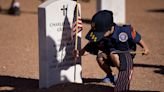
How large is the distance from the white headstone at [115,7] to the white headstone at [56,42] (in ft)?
21.5

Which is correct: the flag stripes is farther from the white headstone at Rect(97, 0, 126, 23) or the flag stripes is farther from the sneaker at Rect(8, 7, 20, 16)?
the sneaker at Rect(8, 7, 20, 16)

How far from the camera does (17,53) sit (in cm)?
1088

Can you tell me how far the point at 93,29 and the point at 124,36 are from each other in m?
0.45

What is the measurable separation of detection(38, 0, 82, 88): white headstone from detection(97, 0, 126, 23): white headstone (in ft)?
21.5

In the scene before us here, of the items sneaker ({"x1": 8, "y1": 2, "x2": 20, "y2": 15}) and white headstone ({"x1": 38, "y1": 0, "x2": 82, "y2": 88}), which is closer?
white headstone ({"x1": 38, "y1": 0, "x2": 82, "y2": 88})

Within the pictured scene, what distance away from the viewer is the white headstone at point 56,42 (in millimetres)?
7152

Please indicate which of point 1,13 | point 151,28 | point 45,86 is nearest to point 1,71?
Answer: point 45,86

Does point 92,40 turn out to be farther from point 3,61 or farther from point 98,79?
point 3,61

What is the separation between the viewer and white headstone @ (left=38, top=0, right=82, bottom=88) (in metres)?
7.15

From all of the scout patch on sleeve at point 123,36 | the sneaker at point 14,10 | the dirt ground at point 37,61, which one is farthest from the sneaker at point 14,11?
the scout patch on sleeve at point 123,36

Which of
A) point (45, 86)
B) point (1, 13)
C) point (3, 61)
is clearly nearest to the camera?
point (45, 86)

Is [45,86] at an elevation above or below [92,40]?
below

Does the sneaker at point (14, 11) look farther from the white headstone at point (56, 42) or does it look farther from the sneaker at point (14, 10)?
the white headstone at point (56, 42)

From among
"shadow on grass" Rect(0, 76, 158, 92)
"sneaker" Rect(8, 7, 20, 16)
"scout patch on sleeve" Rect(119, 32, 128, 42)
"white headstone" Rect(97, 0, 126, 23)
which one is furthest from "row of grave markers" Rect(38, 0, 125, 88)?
"sneaker" Rect(8, 7, 20, 16)
